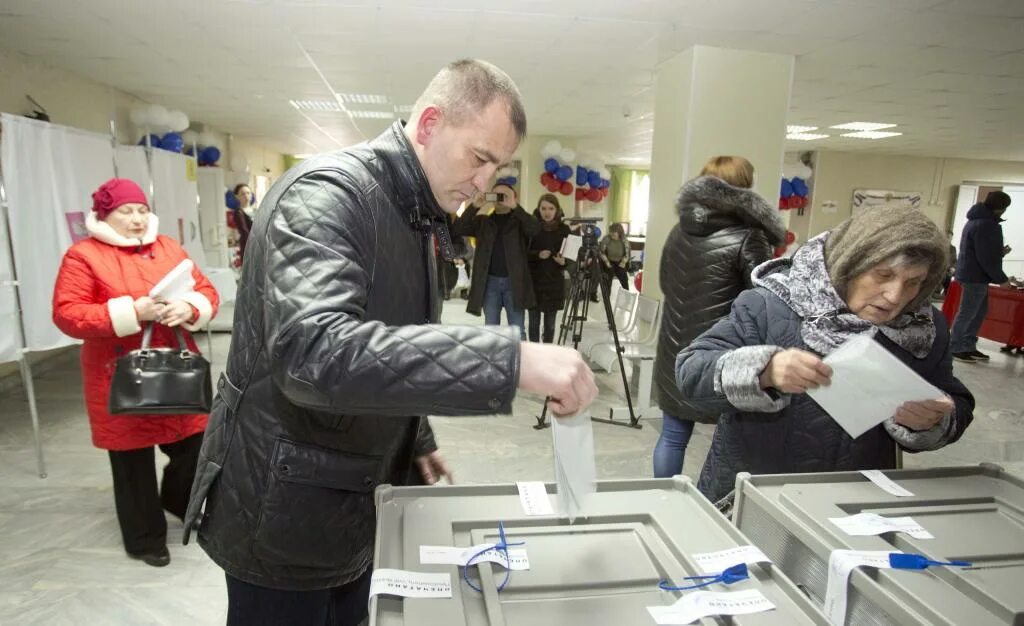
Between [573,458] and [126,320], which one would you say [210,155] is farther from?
[573,458]

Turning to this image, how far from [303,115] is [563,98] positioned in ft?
12.8

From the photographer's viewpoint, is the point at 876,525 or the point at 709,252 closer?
the point at 876,525

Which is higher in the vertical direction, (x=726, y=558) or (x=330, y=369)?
(x=330, y=369)

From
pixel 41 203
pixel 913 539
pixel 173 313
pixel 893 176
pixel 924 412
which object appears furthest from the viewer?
pixel 893 176

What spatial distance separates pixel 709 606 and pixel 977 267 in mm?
6455

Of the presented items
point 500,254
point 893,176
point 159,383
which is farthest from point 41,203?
point 893,176

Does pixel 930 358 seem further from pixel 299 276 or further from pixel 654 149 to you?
pixel 654 149

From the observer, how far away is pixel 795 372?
3.63 feet

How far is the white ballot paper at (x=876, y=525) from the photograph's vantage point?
93cm

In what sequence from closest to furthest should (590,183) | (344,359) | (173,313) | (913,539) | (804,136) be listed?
(344,359), (913,539), (173,313), (804,136), (590,183)

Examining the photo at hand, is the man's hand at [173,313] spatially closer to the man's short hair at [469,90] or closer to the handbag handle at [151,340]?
the handbag handle at [151,340]

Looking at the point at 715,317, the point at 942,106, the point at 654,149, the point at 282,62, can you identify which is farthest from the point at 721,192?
the point at 942,106

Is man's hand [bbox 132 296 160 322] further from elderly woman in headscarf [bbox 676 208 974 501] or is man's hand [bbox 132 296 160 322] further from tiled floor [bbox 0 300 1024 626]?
elderly woman in headscarf [bbox 676 208 974 501]

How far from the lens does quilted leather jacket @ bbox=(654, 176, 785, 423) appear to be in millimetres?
2217
